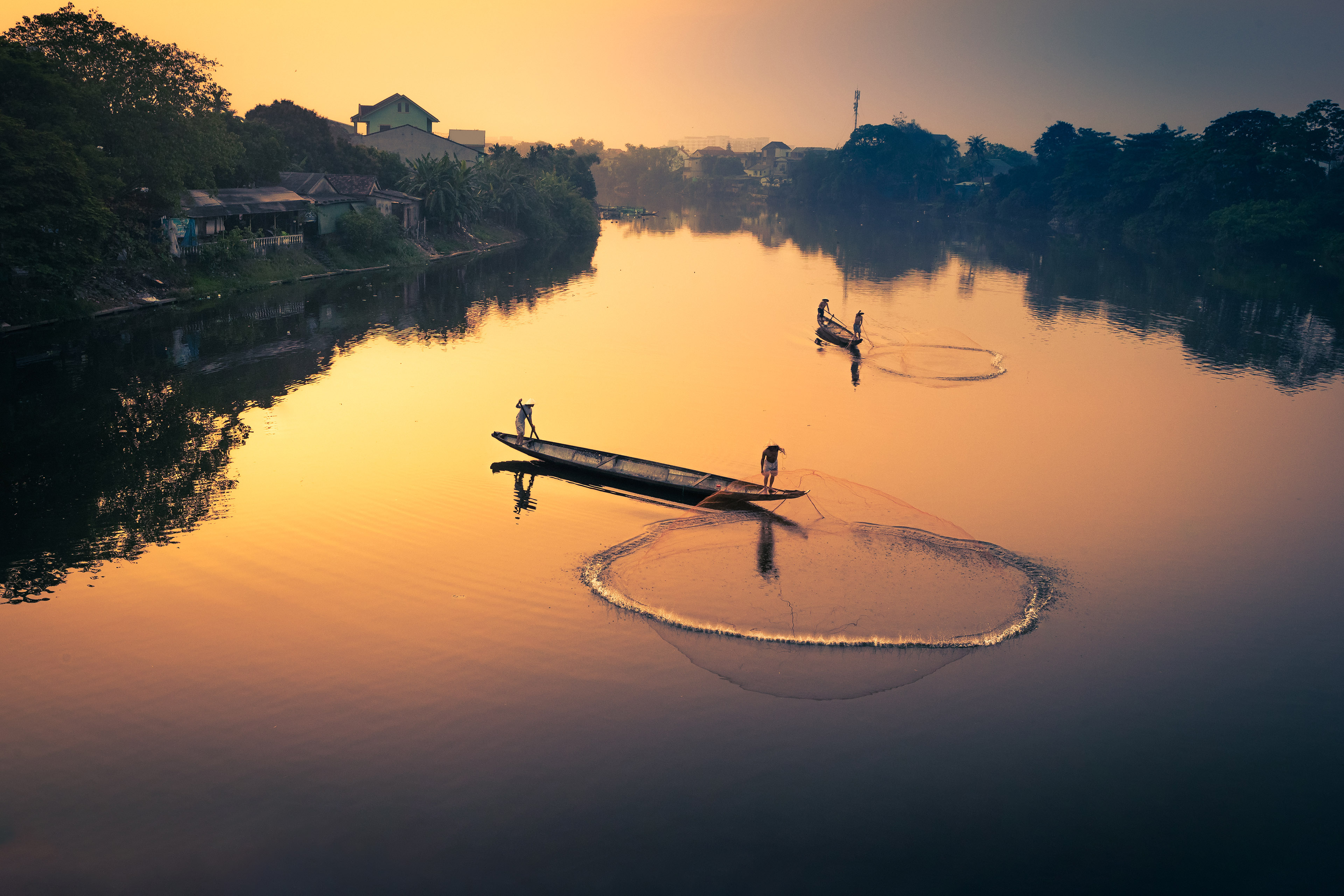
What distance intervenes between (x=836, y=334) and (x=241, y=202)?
35.7 m

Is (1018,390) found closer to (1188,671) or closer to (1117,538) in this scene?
(1117,538)

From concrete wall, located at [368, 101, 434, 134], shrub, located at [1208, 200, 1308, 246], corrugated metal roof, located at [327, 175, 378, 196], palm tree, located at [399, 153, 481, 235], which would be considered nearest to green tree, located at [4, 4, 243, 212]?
corrugated metal roof, located at [327, 175, 378, 196]

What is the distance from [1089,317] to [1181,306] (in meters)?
8.82

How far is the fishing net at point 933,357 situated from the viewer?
35.8 meters

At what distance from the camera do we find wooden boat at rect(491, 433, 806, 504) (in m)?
20.2

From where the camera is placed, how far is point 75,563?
17594mm

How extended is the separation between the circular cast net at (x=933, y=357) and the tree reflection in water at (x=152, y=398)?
19.5m

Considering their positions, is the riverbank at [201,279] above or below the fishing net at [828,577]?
above

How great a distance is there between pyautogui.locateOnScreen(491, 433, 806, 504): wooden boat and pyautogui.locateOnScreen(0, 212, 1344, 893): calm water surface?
0.66 m

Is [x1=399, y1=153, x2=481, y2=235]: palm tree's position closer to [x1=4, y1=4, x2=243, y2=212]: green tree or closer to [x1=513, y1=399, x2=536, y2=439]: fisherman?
[x1=4, y1=4, x2=243, y2=212]: green tree

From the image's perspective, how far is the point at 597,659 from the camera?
14.6 meters

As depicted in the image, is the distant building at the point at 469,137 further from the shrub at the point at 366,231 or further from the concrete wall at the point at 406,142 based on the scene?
the shrub at the point at 366,231

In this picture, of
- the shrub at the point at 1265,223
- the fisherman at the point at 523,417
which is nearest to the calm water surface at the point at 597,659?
the fisherman at the point at 523,417

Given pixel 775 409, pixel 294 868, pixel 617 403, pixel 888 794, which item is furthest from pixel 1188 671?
pixel 617 403
